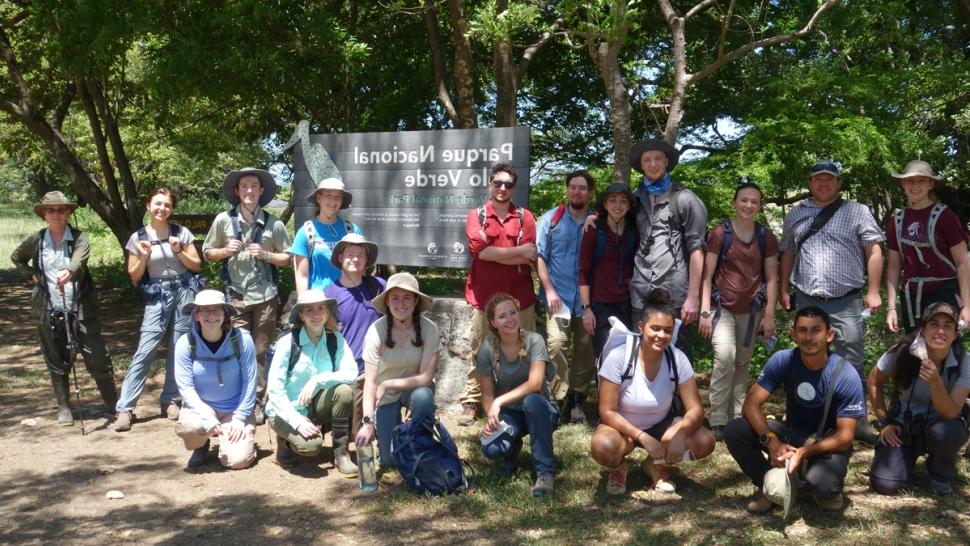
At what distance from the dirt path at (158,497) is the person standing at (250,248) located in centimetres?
92

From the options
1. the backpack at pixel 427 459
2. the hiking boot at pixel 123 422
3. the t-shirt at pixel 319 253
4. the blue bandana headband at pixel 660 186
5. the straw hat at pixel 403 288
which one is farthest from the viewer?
the hiking boot at pixel 123 422

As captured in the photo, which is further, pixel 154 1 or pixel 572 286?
pixel 154 1

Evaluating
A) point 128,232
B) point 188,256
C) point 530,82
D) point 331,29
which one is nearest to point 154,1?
point 331,29

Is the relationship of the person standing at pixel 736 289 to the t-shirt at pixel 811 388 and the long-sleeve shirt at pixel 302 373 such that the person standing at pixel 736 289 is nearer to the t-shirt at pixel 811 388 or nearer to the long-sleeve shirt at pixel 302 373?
the t-shirt at pixel 811 388

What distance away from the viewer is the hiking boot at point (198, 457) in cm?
528

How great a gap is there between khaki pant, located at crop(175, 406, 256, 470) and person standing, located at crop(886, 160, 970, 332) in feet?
13.9

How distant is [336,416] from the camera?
523 centimetres

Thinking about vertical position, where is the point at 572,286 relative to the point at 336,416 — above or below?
above

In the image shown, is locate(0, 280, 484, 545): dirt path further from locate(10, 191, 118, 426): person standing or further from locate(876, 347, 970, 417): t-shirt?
locate(876, 347, 970, 417): t-shirt

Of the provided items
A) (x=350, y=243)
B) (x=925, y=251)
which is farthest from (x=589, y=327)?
(x=925, y=251)

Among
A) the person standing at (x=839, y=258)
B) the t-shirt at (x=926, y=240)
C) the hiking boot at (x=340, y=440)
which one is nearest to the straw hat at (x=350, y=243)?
the hiking boot at (x=340, y=440)

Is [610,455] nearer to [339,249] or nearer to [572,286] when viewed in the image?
[572,286]

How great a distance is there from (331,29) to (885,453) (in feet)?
21.3

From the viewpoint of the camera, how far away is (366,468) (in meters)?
4.80
